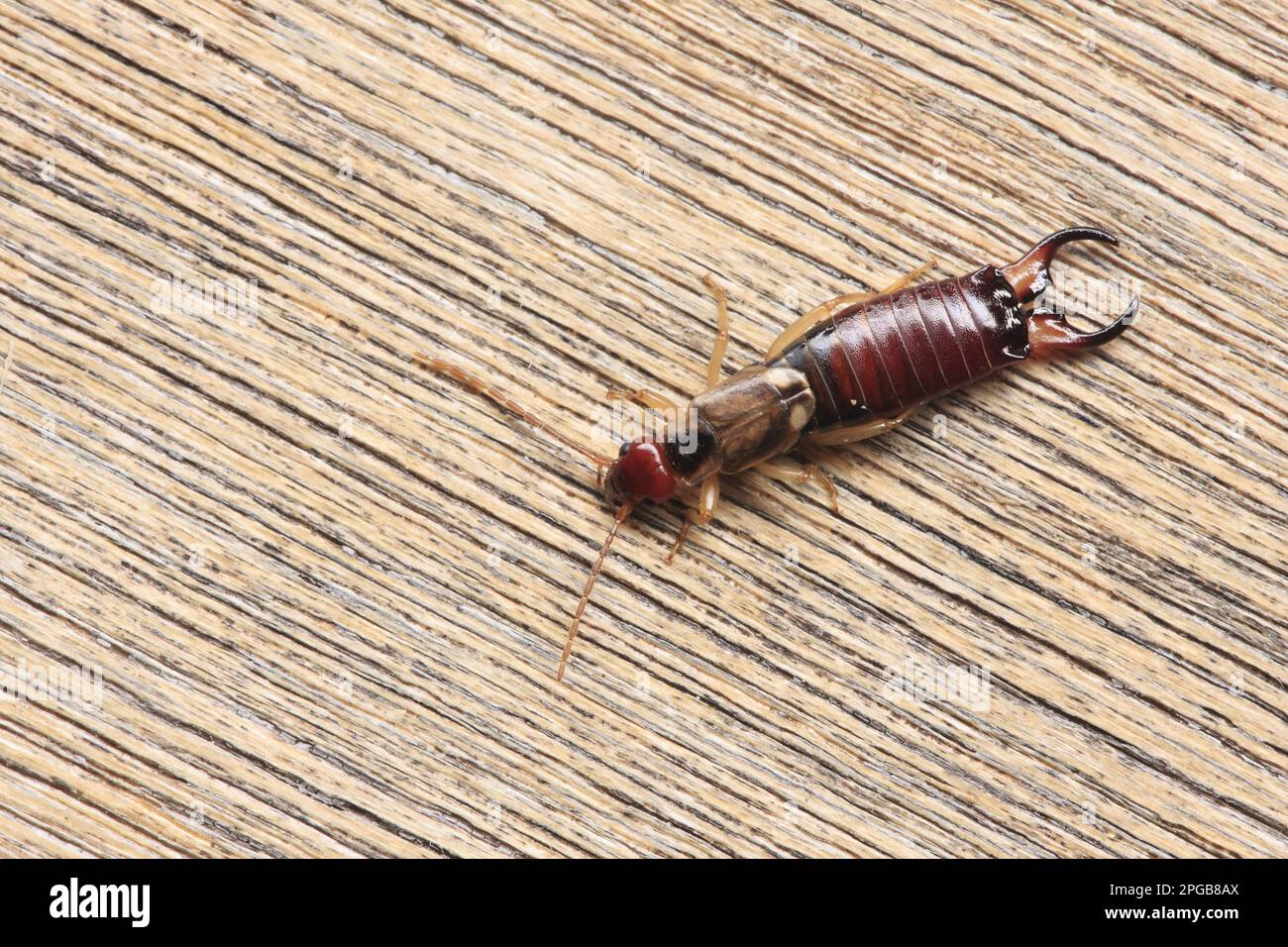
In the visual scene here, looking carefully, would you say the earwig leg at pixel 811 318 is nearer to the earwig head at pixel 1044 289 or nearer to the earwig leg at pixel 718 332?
the earwig leg at pixel 718 332

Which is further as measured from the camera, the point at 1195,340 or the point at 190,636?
the point at 1195,340

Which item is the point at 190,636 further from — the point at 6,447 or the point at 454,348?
the point at 454,348

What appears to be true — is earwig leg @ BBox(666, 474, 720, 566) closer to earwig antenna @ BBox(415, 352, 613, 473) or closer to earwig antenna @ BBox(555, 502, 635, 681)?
earwig antenna @ BBox(555, 502, 635, 681)

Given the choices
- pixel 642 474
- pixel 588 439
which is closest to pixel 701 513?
pixel 642 474

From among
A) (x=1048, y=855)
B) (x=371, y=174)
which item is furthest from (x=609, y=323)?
(x=1048, y=855)

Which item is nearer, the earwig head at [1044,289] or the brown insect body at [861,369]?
the brown insect body at [861,369]

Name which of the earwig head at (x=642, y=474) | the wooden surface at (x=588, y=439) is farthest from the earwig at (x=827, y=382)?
the wooden surface at (x=588, y=439)
